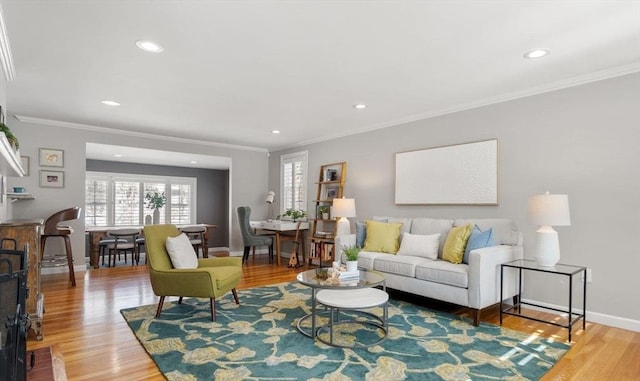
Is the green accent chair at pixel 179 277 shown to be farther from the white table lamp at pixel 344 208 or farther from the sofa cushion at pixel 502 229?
the sofa cushion at pixel 502 229

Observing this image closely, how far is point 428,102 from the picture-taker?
14.3ft

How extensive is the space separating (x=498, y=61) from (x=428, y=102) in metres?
1.25

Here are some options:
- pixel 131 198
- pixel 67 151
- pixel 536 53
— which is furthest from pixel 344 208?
pixel 131 198

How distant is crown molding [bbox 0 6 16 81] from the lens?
2534 mm

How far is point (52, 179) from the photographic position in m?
5.57

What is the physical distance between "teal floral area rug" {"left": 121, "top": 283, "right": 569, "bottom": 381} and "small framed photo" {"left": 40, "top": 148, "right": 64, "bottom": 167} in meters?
3.29

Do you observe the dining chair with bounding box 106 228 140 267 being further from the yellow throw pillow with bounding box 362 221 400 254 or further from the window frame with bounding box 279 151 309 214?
the yellow throw pillow with bounding box 362 221 400 254

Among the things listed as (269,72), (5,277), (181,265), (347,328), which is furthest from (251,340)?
(269,72)

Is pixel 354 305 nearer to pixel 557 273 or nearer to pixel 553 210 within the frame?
pixel 557 273

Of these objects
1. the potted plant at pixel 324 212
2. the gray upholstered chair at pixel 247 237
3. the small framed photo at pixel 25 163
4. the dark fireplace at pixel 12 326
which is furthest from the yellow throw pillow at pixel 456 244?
the small framed photo at pixel 25 163

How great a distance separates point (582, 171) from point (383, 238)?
2212mm

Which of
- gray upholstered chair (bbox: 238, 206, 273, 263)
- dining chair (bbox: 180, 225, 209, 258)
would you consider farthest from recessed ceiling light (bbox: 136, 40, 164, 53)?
dining chair (bbox: 180, 225, 209, 258)

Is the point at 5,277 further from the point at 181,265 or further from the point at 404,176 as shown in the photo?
the point at 404,176

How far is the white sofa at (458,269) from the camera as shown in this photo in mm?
3293
